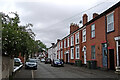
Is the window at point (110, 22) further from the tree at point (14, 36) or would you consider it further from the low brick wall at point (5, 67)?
the low brick wall at point (5, 67)

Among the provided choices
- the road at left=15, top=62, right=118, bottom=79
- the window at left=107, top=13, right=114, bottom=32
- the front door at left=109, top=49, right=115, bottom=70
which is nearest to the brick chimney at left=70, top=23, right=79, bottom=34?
the window at left=107, top=13, right=114, bottom=32

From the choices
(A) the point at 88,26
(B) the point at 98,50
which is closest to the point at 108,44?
(B) the point at 98,50

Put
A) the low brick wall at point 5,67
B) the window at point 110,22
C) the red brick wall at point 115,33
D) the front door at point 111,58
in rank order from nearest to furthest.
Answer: the low brick wall at point 5,67 → the red brick wall at point 115,33 → the window at point 110,22 → the front door at point 111,58

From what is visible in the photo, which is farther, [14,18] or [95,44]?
[95,44]

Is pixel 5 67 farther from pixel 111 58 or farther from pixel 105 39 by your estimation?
pixel 105 39

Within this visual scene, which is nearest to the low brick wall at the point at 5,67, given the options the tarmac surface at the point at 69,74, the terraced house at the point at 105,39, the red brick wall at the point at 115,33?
the tarmac surface at the point at 69,74

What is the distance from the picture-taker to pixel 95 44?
22.4 meters

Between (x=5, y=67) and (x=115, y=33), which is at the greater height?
(x=115, y=33)

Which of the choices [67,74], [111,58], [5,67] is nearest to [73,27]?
[111,58]

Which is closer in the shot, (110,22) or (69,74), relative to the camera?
(69,74)

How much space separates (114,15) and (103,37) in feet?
11.1

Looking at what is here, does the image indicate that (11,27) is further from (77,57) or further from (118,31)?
(77,57)

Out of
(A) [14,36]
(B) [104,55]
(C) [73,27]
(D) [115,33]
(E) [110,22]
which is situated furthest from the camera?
(C) [73,27]

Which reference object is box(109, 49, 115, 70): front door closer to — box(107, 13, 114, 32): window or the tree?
box(107, 13, 114, 32): window
